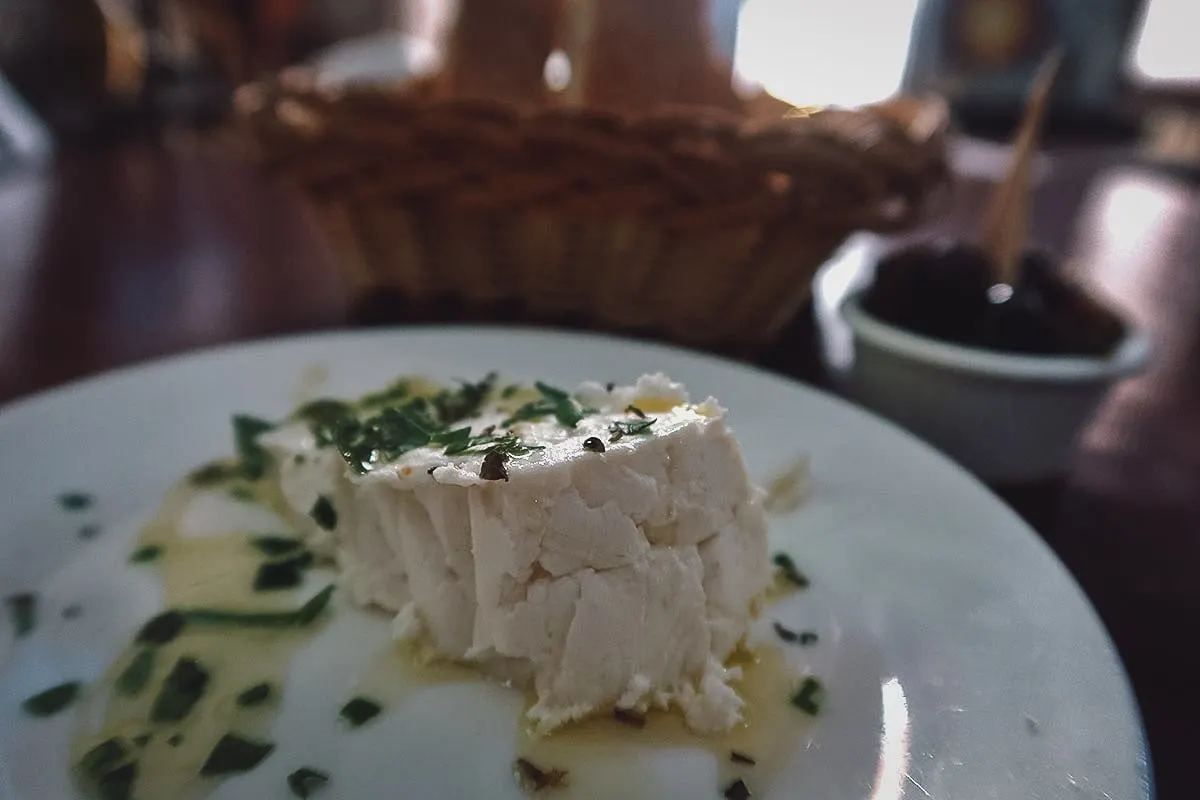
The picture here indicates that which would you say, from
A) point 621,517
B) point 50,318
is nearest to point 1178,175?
point 621,517

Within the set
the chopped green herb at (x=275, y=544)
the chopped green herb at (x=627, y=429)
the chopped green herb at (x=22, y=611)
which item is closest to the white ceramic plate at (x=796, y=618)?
the chopped green herb at (x=22, y=611)

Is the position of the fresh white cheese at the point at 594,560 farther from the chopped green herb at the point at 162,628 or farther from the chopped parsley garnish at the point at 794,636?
the chopped green herb at the point at 162,628

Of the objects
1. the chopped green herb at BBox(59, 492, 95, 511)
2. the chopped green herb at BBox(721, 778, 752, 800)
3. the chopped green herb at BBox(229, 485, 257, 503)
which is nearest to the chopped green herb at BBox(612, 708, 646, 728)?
the chopped green herb at BBox(721, 778, 752, 800)

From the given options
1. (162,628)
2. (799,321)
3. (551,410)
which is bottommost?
(799,321)

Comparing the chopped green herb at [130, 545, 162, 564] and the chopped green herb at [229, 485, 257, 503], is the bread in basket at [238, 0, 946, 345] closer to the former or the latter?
the chopped green herb at [229, 485, 257, 503]

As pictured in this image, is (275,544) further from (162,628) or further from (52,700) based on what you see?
(52,700)

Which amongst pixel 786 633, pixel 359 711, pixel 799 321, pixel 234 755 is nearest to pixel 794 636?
pixel 786 633
